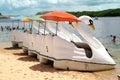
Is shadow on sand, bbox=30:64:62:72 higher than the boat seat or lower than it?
lower

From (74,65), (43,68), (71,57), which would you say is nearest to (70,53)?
(71,57)

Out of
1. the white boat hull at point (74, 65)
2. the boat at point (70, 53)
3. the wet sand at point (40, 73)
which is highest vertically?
the boat at point (70, 53)

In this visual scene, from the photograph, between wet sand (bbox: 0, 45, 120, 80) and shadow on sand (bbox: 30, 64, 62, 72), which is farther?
shadow on sand (bbox: 30, 64, 62, 72)

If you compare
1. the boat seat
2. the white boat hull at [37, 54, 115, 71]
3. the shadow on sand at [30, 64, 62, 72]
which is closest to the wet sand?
the shadow on sand at [30, 64, 62, 72]

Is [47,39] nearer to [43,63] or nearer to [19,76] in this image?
[43,63]

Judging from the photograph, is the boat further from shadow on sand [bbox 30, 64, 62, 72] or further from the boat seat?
shadow on sand [bbox 30, 64, 62, 72]

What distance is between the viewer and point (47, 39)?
1775 cm

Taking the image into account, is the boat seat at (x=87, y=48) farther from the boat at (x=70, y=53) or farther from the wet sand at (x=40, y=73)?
the wet sand at (x=40, y=73)

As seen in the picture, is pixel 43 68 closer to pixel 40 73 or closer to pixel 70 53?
pixel 40 73

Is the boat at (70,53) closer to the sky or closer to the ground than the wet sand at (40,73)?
closer to the sky

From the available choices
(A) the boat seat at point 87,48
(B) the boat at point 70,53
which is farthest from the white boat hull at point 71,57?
(A) the boat seat at point 87,48

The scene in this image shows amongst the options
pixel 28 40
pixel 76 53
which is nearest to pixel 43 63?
pixel 76 53

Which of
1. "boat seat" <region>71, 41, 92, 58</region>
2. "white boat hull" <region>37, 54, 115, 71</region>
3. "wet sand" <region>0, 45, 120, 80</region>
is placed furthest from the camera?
"boat seat" <region>71, 41, 92, 58</region>

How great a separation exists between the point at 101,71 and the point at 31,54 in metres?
6.46
